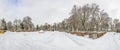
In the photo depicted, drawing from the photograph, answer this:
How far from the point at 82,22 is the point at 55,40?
3176cm

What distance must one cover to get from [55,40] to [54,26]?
45974 mm

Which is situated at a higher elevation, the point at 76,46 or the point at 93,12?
the point at 93,12

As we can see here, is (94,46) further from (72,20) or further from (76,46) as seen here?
(72,20)

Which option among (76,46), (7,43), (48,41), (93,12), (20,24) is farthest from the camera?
(20,24)

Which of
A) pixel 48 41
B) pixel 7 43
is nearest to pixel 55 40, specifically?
pixel 48 41

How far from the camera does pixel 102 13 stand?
34.9 m

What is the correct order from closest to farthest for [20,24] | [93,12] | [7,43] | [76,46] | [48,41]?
[76,46] → [48,41] → [7,43] → [93,12] → [20,24]

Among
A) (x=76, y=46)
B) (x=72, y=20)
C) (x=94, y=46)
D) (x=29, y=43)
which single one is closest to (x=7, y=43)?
(x=29, y=43)

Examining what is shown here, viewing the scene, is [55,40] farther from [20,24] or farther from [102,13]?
[20,24]

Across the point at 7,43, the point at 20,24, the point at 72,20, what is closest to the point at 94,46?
the point at 7,43

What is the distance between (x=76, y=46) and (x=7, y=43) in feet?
4.27

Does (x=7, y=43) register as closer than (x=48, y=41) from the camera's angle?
No

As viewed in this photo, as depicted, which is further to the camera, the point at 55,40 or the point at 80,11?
the point at 80,11

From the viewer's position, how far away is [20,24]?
46688 millimetres
